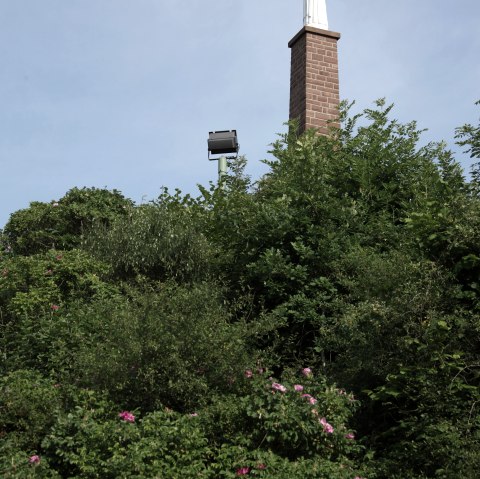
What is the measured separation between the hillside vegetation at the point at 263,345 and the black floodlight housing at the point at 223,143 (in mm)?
3041

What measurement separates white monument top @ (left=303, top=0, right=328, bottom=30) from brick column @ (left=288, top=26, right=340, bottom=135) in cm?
33

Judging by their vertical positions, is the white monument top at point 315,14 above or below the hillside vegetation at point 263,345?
above

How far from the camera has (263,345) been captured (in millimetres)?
8500

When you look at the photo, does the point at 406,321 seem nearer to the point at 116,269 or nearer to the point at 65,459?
the point at 65,459

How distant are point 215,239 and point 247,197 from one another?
2.61 ft

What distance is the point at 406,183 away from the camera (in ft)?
34.8

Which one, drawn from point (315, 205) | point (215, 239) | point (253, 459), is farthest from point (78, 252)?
point (253, 459)

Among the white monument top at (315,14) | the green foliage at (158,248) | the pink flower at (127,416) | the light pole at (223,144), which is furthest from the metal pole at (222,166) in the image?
the pink flower at (127,416)

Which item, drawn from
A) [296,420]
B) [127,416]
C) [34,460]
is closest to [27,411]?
[34,460]

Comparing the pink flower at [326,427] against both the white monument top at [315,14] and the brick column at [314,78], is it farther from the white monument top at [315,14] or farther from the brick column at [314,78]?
the white monument top at [315,14]

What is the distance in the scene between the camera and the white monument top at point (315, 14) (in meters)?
16.0

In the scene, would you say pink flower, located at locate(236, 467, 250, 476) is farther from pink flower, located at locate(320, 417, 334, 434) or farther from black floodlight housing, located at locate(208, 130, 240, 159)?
black floodlight housing, located at locate(208, 130, 240, 159)

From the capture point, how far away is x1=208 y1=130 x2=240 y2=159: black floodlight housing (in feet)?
43.0

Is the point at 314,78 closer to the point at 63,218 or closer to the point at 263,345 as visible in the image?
the point at 63,218
